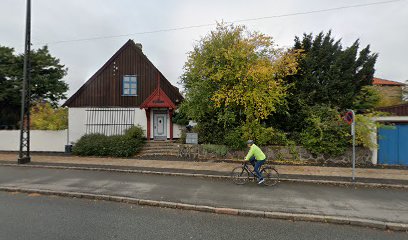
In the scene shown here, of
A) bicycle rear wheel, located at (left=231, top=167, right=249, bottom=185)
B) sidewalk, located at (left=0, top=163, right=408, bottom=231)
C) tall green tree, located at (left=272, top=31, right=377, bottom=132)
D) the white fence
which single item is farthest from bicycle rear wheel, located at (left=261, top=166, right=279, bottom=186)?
the white fence

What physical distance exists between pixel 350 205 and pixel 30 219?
784 centimetres

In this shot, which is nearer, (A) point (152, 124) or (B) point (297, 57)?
(B) point (297, 57)

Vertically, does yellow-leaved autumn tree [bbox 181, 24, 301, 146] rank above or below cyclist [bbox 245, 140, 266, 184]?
above

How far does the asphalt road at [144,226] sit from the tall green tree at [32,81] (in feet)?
56.7

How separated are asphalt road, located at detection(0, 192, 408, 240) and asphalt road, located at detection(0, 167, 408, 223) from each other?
2.16ft

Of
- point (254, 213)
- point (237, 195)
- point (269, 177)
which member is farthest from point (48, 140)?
point (254, 213)

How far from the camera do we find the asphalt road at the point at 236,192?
231 inches

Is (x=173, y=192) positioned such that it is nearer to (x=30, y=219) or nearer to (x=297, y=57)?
(x=30, y=219)

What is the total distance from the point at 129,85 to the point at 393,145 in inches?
670

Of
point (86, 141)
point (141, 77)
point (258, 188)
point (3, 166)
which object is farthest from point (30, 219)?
point (141, 77)

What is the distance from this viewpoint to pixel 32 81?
20156 millimetres

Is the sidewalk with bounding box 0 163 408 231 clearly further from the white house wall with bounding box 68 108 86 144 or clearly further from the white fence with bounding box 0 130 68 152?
the white house wall with bounding box 68 108 86 144

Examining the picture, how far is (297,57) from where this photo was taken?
1382cm

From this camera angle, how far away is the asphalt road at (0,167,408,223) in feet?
19.3
